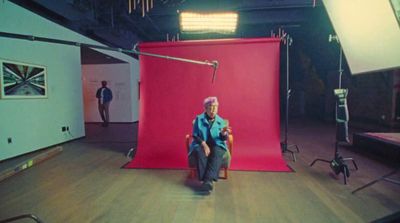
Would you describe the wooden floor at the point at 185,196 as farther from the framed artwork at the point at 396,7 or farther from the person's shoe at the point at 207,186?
the framed artwork at the point at 396,7

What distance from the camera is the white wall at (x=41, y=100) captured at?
4.12 metres

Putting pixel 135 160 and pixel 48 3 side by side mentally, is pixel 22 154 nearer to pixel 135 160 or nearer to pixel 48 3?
pixel 135 160

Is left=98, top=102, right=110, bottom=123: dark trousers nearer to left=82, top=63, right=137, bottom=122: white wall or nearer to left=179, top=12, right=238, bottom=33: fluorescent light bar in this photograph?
left=82, top=63, right=137, bottom=122: white wall

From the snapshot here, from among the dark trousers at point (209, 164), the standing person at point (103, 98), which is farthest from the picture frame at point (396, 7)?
the standing person at point (103, 98)

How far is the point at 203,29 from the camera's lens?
543 cm

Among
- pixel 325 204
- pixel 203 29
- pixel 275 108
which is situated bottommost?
pixel 325 204

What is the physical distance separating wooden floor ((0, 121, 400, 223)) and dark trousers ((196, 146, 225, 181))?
19cm

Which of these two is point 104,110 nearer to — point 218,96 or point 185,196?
point 218,96

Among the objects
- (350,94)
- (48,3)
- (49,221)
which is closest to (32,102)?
(48,3)

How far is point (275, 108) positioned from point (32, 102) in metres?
4.50

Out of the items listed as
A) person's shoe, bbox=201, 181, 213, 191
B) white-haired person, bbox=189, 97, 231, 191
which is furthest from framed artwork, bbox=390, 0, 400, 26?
person's shoe, bbox=201, 181, 213, 191

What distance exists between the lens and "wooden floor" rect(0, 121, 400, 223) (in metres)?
2.24

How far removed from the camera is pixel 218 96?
3.92m

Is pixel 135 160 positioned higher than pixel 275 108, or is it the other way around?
pixel 275 108
